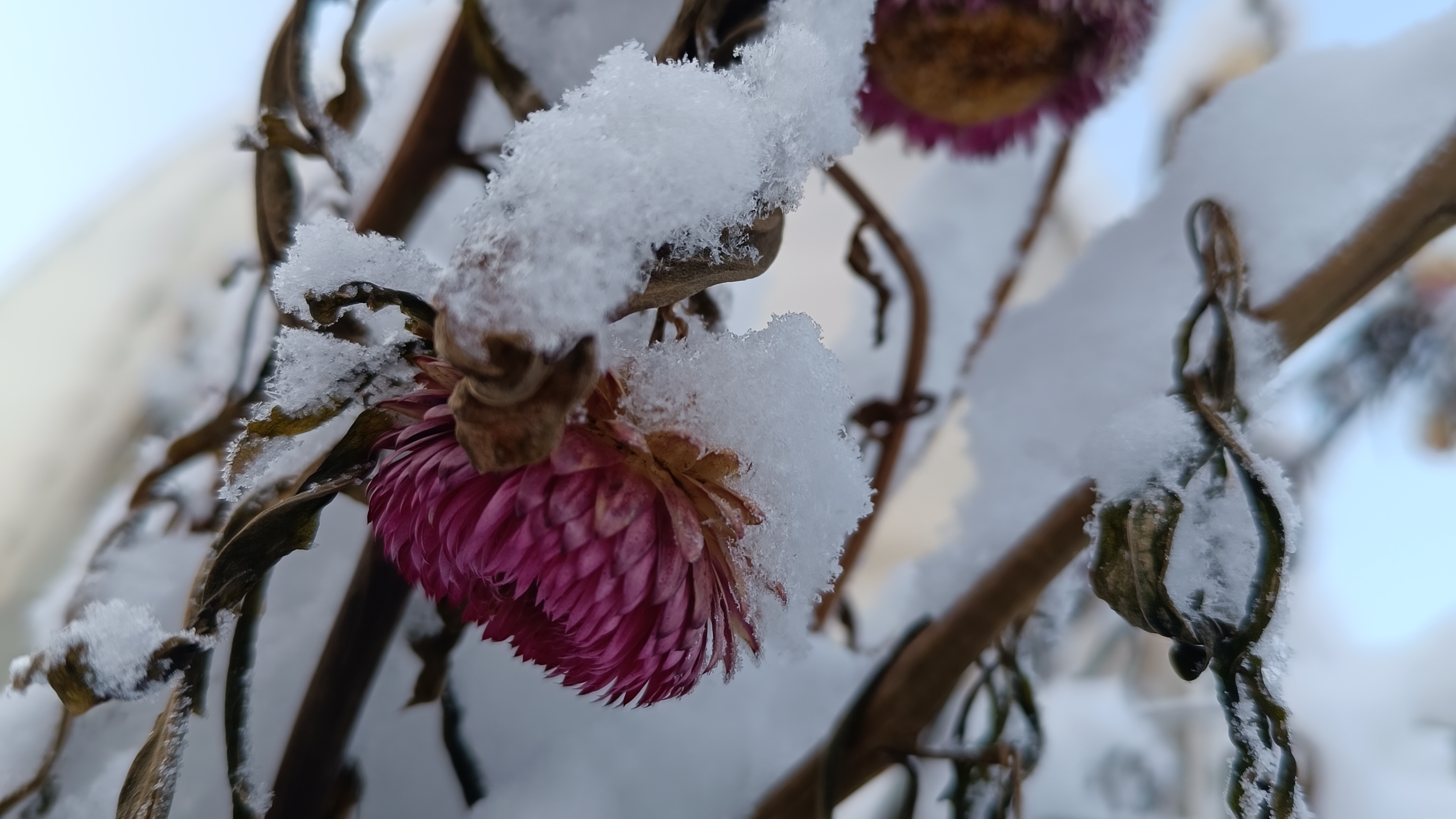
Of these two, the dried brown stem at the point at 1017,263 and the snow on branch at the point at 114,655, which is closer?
the snow on branch at the point at 114,655

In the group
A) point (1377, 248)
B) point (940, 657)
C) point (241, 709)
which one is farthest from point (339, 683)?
point (1377, 248)

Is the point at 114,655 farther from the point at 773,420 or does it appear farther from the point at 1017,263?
the point at 1017,263

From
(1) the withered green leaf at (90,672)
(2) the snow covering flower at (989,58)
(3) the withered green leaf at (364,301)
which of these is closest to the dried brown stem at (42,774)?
(1) the withered green leaf at (90,672)

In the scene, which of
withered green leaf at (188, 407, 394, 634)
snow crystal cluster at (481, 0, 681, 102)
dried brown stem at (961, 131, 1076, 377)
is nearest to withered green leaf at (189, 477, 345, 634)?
withered green leaf at (188, 407, 394, 634)

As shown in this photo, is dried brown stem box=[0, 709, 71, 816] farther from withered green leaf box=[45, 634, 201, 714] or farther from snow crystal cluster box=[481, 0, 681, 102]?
snow crystal cluster box=[481, 0, 681, 102]

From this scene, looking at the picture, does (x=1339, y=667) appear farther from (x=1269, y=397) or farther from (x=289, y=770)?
(x=289, y=770)

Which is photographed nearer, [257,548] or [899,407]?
[257,548]

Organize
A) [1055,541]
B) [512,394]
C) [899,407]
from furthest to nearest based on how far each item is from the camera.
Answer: [899,407] → [1055,541] → [512,394]

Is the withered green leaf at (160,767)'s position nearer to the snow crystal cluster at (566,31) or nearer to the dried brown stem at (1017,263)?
the snow crystal cluster at (566,31)
